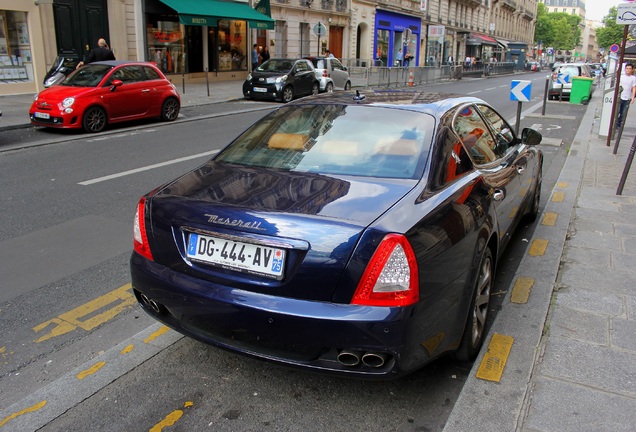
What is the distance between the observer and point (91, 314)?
12.8 ft

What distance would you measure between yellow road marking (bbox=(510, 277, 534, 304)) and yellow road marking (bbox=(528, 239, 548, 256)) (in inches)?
26.6

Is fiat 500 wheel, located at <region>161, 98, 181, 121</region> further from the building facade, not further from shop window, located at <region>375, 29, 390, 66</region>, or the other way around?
shop window, located at <region>375, 29, 390, 66</region>

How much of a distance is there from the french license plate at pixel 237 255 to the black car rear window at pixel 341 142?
30.1 inches

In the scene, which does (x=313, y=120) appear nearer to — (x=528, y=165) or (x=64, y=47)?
(x=528, y=165)

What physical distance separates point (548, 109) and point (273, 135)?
18232 mm

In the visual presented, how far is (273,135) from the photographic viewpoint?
3760mm

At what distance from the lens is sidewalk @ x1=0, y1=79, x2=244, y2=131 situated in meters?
12.9

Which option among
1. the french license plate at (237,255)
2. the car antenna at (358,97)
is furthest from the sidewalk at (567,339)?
the car antenna at (358,97)

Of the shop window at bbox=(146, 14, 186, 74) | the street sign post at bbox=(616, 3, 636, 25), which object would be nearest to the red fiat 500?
the street sign post at bbox=(616, 3, 636, 25)

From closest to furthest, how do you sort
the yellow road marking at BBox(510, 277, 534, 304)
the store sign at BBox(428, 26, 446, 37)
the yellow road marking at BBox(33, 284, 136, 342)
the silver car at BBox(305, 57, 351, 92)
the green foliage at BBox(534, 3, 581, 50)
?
the yellow road marking at BBox(33, 284, 136, 342)
the yellow road marking at BBox(510, 277, 534, 304)
the silver car at BBox(305, 57, 351, 92)
the store sign at BBox(428, 26, 446, 37)
the green foliage at BBox(534, 3, 581, 50)

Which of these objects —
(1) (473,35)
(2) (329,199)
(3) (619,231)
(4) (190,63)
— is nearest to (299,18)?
(4) (190,63)

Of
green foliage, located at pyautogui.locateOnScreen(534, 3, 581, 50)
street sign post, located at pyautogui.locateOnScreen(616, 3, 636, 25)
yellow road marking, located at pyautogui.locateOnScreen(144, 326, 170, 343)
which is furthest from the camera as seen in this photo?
green foliage, located at pyautogui.locateOnScreen(534, 3, 581, 50)

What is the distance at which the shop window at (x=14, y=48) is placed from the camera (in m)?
17.6

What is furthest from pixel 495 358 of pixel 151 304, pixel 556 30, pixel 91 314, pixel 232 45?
pixel 556 30
